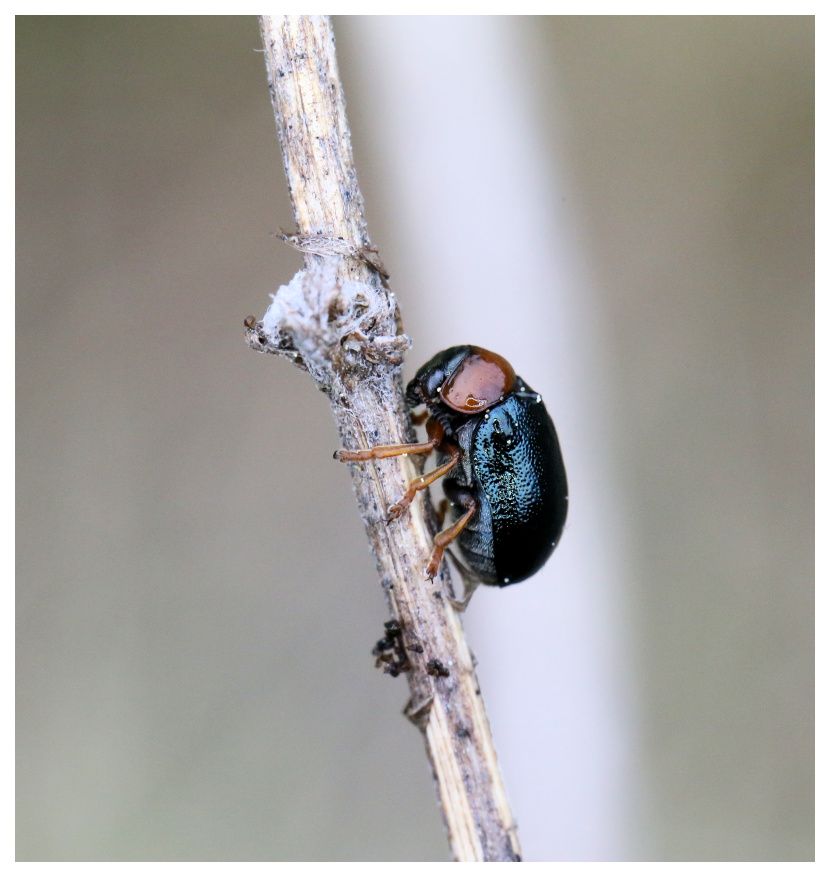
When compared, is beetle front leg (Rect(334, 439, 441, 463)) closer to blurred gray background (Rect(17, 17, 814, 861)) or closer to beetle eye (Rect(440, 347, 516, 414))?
beetle eye (Rect(440, 347, 516, 414))

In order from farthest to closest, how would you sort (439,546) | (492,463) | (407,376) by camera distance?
1. (407,376)
2. (492,463)
3. (439,546)

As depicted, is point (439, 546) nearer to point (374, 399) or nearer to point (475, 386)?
point (374, 399)

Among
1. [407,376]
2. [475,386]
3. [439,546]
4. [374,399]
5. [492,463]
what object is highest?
[407,376]

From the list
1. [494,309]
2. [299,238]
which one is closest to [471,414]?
[299,238]

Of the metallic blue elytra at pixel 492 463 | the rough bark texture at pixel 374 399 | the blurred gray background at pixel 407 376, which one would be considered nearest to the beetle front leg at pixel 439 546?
the rough bark texture at pixel 374 399

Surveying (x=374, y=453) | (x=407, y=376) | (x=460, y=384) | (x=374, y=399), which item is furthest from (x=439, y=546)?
(x=407, y=376)

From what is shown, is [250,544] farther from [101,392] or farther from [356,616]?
[101,392]

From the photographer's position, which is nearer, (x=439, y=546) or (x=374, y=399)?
(x=374, y=399)
